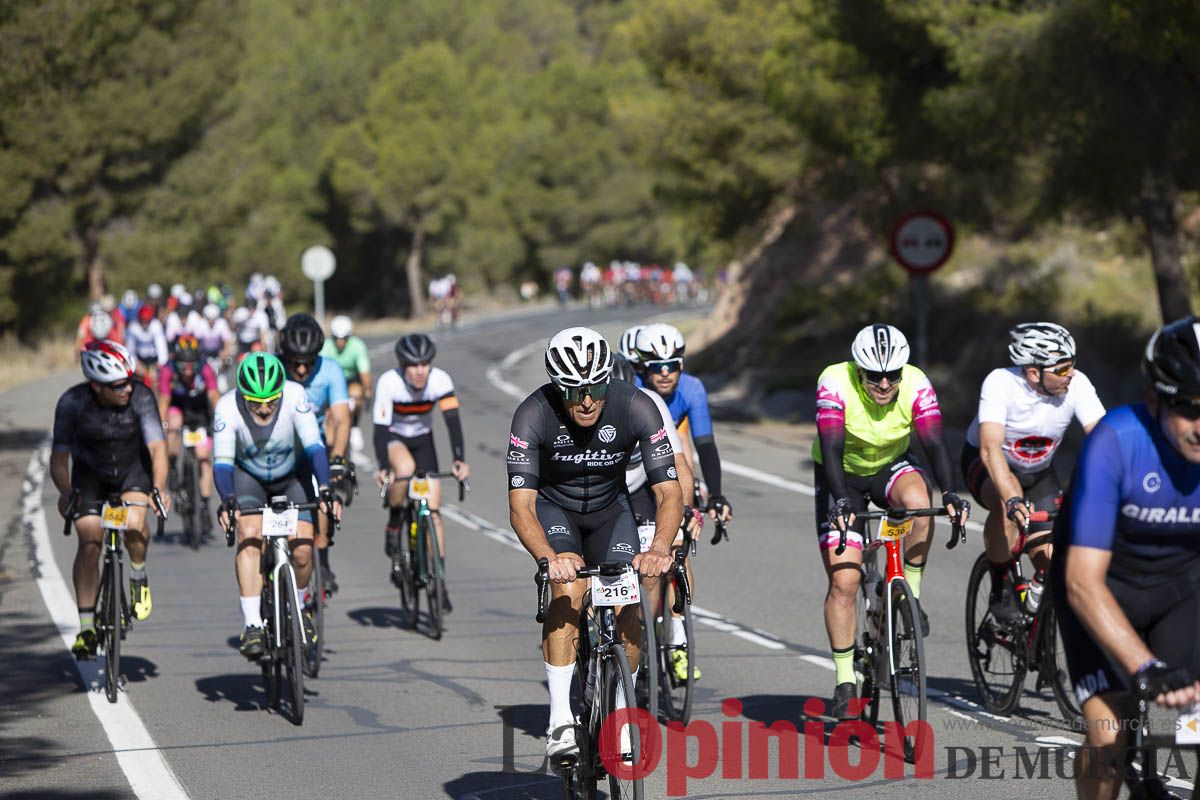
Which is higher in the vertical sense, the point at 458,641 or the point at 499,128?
the point at 499,128

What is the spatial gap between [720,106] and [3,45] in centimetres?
1366

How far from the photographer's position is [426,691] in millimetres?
9609

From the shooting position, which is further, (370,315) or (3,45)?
(370,315)

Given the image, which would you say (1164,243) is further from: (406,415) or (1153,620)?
(1153,620)

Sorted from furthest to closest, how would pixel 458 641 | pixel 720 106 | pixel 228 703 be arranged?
1. pixel 720 106
2. pixel 458 641
3. pixel 228 703

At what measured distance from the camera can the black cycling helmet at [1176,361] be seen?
4645 mm

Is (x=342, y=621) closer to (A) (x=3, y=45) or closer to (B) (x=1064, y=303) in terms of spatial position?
(A) (x=3, y=45)

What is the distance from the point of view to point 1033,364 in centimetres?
829

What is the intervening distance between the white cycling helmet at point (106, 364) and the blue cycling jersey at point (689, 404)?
2967 millimetres

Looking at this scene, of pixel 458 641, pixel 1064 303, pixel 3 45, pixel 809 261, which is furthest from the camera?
pixel 809 261

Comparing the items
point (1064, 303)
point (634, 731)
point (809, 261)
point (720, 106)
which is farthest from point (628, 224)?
point (634, 731)

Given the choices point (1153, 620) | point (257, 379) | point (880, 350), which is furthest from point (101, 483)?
point (1153, 620)

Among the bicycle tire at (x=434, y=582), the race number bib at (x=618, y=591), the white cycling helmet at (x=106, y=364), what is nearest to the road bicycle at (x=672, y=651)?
the race number bib at (x=618, y=591)

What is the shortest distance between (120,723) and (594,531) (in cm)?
327
